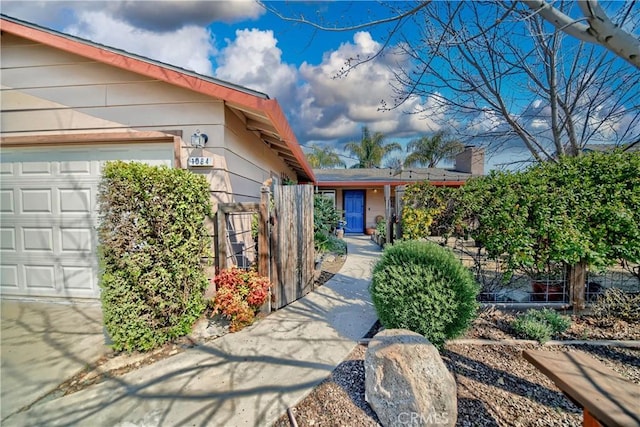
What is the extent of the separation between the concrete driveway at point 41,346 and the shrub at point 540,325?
188 inches

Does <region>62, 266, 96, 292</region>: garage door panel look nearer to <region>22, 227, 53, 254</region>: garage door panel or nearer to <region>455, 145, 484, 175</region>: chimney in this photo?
<region>22, 227, 53, 254</region>: garage door panel

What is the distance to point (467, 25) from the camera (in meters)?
4.36

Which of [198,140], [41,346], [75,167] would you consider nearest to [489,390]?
[198,140]

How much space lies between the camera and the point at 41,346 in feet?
10.1

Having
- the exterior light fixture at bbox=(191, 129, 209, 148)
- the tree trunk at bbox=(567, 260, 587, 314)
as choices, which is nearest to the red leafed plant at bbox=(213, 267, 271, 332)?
the exterior light fixture at bbox=(191, 129, 209, 148)

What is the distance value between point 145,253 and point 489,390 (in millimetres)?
3493

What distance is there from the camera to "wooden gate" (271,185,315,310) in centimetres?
401

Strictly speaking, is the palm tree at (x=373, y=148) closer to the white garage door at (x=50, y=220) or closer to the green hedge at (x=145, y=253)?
the white garage door at (x=50, y=220)

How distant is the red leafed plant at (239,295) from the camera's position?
336cm

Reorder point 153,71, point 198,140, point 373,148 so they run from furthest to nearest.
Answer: point 373,148
point 198,140
point 153,71

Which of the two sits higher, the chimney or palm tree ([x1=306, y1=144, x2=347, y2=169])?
palm tree ([x1=306, y1=144, x2=347, y2=169])

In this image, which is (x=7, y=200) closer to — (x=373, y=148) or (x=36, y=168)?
(x=36, y=168)

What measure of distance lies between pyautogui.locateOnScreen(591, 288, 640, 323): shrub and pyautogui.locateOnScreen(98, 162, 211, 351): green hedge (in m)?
5.29

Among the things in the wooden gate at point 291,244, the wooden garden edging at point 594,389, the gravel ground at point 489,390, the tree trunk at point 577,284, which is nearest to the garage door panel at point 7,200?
the wooden gate at point 291,244
